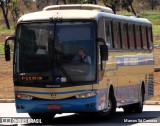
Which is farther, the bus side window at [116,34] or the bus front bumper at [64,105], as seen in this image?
the bus side window at [116,34]

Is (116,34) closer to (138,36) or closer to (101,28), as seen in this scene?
(101,28)

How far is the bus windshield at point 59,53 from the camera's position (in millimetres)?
19844

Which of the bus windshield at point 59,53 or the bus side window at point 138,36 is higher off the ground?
the bus windshield at point 59,53

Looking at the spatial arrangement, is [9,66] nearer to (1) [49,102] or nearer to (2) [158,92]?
(2) [158,92]

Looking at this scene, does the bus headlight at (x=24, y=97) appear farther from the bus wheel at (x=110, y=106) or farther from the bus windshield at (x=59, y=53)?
the bus wheel at (x=110, y=106)

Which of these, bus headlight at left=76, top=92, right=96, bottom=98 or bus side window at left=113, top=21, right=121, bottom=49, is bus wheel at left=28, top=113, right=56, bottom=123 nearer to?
bus headlight at left=76, top=92, right=96, bottom=98

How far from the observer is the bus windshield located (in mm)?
19844

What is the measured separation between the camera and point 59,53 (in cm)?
1995

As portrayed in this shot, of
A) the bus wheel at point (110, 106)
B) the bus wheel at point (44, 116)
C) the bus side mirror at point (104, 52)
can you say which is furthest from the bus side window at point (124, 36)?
the bus wheel at point (44, 116)

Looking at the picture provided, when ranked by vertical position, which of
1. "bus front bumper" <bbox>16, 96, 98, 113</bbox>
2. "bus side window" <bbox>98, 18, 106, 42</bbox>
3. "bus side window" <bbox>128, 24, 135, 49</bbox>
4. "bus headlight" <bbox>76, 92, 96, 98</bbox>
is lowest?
"bus front bumper" <bbox>16, 96, 98, 113</bbox>

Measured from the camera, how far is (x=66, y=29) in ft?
66.1

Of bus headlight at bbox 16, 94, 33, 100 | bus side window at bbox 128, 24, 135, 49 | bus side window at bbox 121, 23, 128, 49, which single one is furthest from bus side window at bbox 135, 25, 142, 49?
bus headlight at bbox 16, 94, 33, 100

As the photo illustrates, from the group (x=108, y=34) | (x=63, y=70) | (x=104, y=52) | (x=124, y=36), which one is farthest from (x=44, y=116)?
(x=124, y=36)

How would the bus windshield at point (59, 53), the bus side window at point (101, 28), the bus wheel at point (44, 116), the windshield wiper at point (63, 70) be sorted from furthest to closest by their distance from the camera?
1. the bus wheel at point (44, 116)
2. the bus side window at point (101, 28)
3. the bus windshield at point (59, 53)
4. the windshield wiper at point (63, 70)
